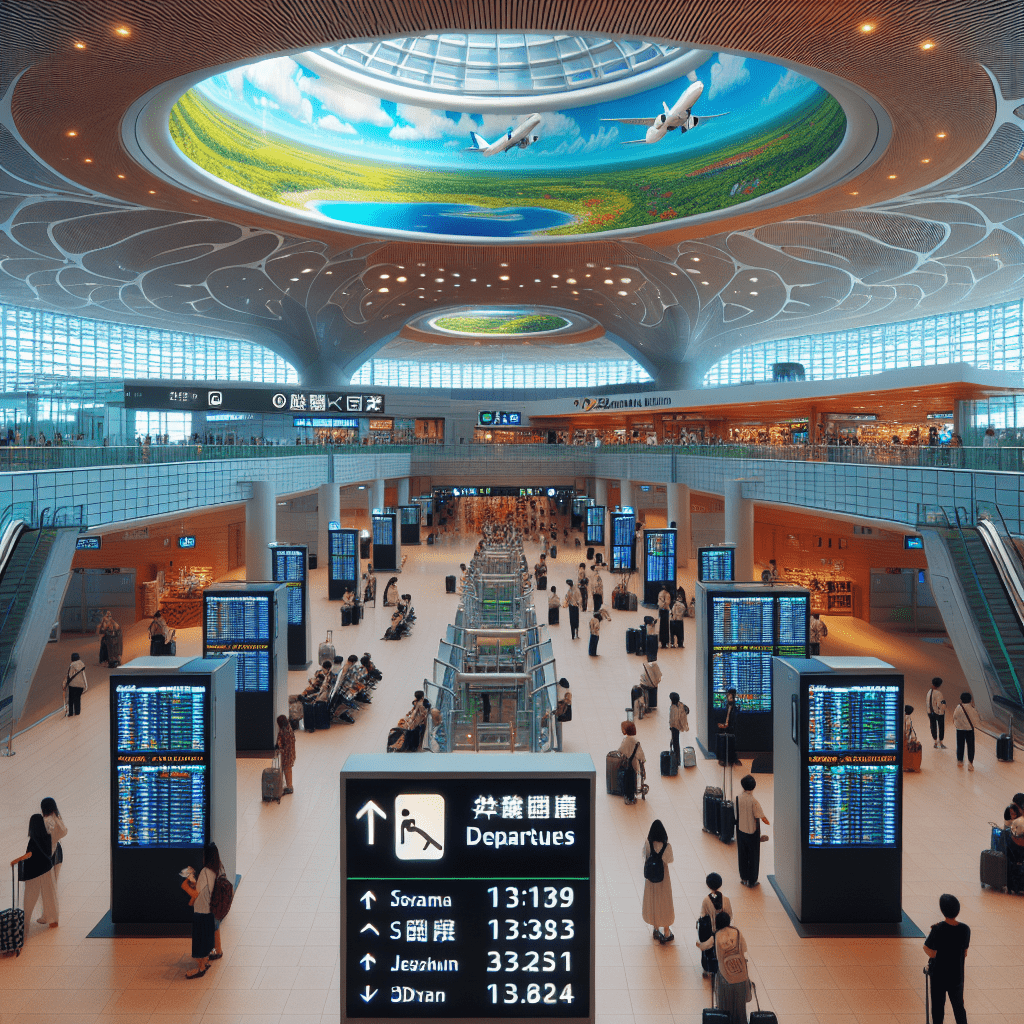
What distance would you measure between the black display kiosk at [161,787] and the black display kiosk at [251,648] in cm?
475

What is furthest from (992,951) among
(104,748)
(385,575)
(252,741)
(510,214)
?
(510,214)

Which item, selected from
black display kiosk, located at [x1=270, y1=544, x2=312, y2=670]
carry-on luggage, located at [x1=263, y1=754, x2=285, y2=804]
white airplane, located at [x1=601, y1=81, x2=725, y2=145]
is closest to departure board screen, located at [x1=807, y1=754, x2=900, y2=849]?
carry-on luggage, located at [x1=263, y1=754, x2=285, y2=804]

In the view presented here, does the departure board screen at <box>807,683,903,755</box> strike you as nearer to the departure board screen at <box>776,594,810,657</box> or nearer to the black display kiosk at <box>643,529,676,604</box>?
the departure board screen at <box>776,594,810,657</box>

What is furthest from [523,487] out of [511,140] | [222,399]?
[222,399]

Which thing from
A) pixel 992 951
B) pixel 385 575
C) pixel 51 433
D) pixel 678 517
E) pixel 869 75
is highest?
pixel 869 75

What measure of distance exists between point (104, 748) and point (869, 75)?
60.6 ft

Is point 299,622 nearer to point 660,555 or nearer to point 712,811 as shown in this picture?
point 712,811

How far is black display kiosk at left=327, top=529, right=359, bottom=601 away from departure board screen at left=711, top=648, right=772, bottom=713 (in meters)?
15.1

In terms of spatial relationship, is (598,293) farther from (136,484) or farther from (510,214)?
(136,484)

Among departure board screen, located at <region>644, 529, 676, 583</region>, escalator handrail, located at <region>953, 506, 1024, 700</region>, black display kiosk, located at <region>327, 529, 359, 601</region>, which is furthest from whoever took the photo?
black display kiosk, located at <region>327, 529, 359, 601</region>

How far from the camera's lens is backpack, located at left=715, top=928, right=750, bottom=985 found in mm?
5785

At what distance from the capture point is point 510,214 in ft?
107

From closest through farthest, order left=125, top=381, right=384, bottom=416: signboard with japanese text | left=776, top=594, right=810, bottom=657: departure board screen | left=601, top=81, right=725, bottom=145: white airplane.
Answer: left=776, top=594, right=810, bottom=657: departure board screen < left=601, top=81, right=725, bottom=145: white airplane < left=125, top=381, right=384, bottom=416: signboard with japanese text

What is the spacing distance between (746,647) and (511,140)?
73.9 feet
